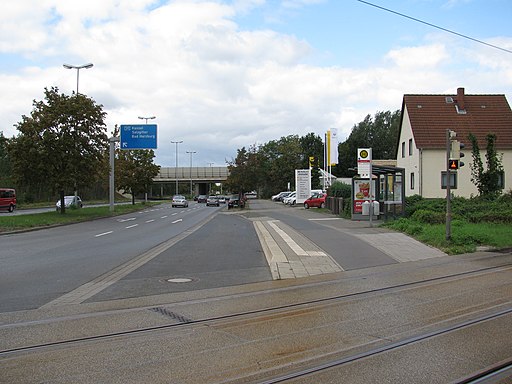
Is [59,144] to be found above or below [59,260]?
above

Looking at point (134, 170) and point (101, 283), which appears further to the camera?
point (134, 170)

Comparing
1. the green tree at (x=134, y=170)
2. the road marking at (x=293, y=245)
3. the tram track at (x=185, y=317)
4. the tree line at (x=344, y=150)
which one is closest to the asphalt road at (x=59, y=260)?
the tram track at (x=185, y=317)

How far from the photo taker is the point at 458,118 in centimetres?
4559

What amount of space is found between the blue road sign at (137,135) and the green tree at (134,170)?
1464 centimetres

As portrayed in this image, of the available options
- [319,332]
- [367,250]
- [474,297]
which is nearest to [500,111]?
[367,250]

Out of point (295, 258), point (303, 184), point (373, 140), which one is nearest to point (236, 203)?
point (303, 184)

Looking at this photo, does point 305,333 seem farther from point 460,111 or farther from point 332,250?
point 460,111

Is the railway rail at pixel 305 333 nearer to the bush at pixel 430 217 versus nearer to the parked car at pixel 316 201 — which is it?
the bush at pixel 430 217

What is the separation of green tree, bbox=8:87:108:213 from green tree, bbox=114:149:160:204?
22366 mm

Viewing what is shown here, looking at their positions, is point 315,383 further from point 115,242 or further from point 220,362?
point 115,242

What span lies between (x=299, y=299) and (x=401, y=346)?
2841 mm

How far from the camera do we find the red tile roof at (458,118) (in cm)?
4369

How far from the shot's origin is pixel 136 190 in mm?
57938

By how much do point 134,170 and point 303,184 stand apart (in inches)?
746
